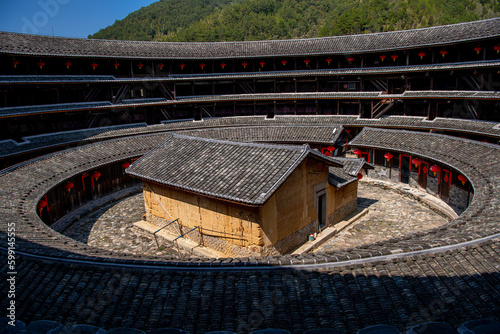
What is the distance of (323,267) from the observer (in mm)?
8141

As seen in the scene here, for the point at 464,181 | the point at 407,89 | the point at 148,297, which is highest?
the point at 407,89

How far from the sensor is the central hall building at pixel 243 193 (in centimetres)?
1472

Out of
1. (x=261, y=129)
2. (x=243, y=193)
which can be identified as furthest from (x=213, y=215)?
(x=261, y=129)

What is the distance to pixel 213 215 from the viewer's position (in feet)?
52.8

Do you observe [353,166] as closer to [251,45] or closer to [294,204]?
[294,204]

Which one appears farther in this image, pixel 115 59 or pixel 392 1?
pixel 392 1

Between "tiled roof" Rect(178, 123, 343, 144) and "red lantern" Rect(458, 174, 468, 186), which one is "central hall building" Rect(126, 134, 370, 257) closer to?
"red lantern" Rect(458, 174, 468, 186)

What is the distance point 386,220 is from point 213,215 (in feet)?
34.5

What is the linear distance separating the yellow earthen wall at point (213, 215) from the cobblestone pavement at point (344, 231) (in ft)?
5.95

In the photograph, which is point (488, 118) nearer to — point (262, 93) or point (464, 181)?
point (464, 181)

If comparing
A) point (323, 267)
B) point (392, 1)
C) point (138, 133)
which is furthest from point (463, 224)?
point (392, 1)

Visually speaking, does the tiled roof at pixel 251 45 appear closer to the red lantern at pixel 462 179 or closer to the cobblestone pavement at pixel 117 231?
the red lantern at pixel 462 179

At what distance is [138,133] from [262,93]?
13501 mm

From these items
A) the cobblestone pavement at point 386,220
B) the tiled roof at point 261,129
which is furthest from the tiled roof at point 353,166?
the tiled roof at point 261,129
